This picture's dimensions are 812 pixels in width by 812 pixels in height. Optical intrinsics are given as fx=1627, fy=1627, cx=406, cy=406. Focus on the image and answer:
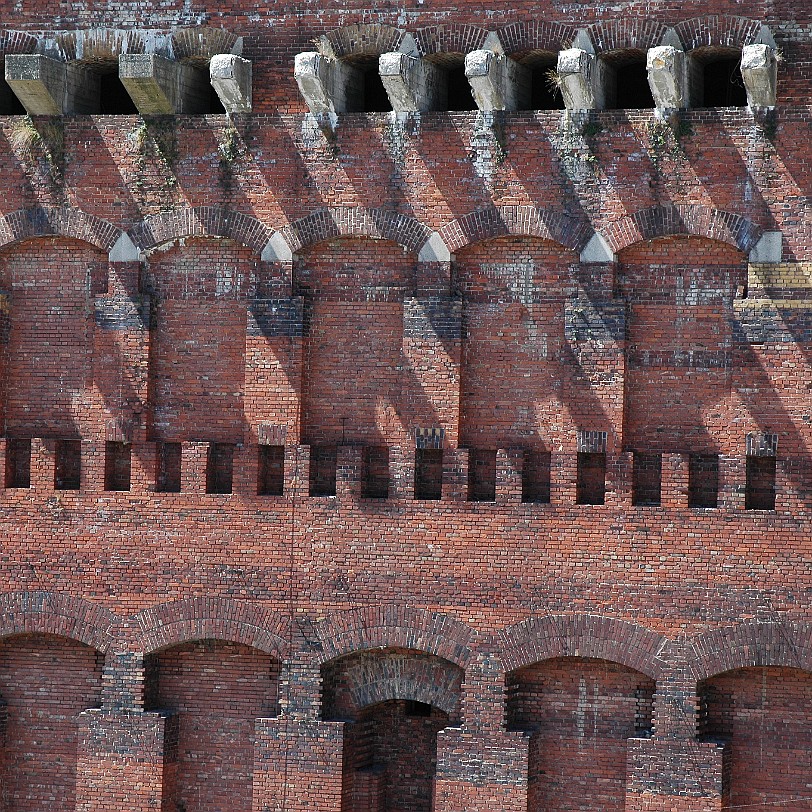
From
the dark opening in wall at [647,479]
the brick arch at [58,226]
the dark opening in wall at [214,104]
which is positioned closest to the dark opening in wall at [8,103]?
the brick arch at [58,226]

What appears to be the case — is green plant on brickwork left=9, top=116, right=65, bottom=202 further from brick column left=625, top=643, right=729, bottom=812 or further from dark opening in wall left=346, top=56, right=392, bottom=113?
brick column left=625, top=643, right=729, bottom=812

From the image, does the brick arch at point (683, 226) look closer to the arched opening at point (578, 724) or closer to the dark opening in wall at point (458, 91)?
the dark opening in wall at point (458, 91)

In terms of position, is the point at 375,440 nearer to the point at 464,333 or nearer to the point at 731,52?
the point at 464,333

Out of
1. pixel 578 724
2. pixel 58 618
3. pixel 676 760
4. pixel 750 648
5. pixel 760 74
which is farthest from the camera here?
pixel 58 618

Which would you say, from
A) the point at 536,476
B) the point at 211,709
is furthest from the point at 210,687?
the point at 536,476

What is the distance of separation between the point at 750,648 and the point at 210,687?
6.67 metres

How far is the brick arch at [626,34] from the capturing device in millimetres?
19312

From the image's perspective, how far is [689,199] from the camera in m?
19.1

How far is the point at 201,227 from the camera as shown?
20.3m

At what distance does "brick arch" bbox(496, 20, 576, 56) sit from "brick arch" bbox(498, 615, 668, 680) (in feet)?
22.4

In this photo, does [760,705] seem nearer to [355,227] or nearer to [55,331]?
[355,227]

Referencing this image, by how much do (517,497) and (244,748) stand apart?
4694mm

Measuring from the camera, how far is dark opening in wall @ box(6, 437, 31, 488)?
2089cm

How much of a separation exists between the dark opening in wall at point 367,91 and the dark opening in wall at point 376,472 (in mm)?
4310
